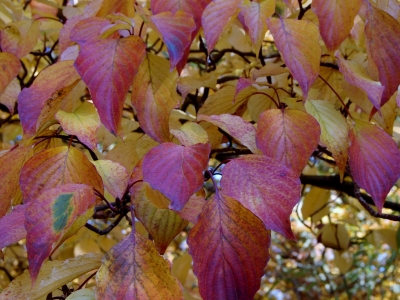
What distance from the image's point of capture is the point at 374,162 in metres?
0.53

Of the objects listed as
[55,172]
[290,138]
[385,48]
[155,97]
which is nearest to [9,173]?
[55,172]

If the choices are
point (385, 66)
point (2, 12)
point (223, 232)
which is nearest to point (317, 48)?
point (385, 66)

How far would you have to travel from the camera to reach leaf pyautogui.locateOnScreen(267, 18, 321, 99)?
48cm

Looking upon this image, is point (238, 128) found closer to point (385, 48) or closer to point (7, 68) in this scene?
point (385, 48)

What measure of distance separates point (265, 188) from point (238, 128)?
0.35 ft

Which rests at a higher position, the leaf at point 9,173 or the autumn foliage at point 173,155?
the autumn foliage at point 173,155

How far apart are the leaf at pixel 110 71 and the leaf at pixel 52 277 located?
128mm

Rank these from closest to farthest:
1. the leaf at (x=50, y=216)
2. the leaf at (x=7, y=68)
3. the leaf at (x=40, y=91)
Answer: the leaf at (x=50, y=216)
the leaf at (x=40, y=91)
the leaf at (x=7, y=68)

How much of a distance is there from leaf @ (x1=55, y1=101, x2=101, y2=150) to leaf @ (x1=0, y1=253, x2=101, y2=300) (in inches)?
4.3

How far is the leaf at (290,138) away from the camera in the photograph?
492mm

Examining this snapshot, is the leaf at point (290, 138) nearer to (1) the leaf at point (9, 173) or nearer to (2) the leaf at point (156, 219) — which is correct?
(2) the leaf at point (156, 219)

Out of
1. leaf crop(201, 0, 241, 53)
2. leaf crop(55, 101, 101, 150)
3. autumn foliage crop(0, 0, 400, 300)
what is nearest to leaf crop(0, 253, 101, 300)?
autumn foliage crop(0, 0, 400, 300)

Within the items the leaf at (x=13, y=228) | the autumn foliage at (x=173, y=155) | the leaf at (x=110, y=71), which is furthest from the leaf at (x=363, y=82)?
the leaf at (x=13, y=228)

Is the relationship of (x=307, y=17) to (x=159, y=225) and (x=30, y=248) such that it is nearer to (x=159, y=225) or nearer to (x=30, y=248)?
(x=159, y=225)
